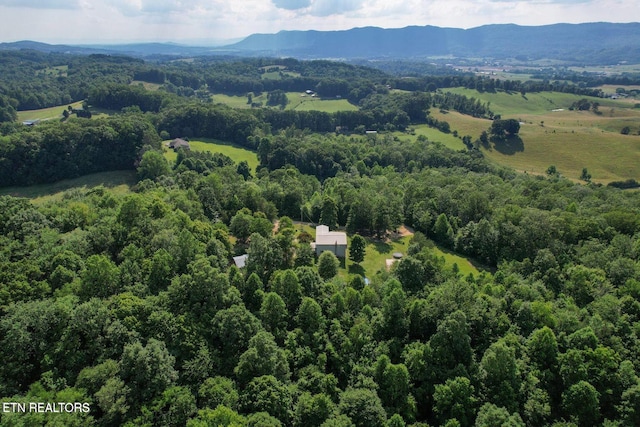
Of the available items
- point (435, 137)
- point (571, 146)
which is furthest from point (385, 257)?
point (571, 146)

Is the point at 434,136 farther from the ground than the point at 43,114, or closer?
closer

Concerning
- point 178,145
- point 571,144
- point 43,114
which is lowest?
point 571,144

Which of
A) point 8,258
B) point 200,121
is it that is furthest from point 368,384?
point 200,121

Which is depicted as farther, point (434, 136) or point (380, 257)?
point (434, 136)

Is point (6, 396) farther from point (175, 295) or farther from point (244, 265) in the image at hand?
point (244, 265)

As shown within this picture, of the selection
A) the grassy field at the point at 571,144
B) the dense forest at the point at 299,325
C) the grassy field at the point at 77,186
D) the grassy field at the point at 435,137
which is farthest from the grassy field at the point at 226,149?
the grassy field at the point at 571,144

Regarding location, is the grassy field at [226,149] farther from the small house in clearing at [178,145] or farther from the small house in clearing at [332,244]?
the small house in clearing at [332,244]

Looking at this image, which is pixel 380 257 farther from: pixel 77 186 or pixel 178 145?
pixel 178 145

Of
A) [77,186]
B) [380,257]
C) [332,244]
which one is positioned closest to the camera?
[332,244]
